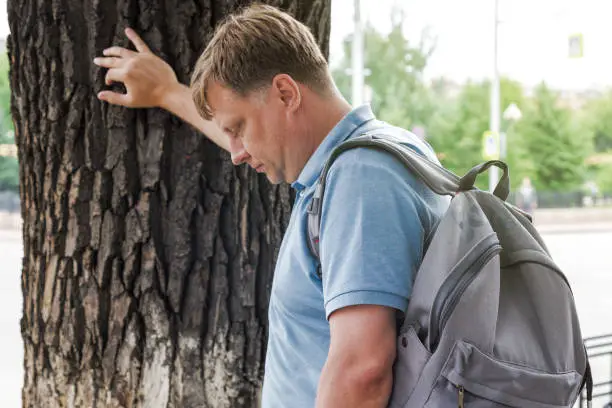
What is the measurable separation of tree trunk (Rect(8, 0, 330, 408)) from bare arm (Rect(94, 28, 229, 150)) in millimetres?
34

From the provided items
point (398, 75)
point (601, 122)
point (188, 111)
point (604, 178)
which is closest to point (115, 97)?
point (188, 111)

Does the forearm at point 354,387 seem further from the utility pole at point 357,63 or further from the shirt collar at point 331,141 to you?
the utility pole at point 357,63

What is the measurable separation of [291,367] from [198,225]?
71 cm

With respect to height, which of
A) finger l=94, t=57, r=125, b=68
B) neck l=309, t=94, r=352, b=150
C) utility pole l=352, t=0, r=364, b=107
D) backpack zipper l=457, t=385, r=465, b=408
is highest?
utility pole l=352, t=0, r=364, b=107

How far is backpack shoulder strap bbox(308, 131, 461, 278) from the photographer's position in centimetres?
111

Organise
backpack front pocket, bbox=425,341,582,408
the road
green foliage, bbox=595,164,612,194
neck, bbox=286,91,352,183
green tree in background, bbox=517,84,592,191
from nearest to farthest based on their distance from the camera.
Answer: backpack front pocket, bbox=425,341,582,408
neck, bbox=286,91,352,183
the road
green tree in background, bbox=517,84,592,191
green foliage, bbox=595,164,612,194

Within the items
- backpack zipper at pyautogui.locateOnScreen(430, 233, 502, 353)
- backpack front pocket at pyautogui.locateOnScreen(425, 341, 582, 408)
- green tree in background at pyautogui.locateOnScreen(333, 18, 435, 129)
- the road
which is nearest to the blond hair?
backpack zipper at pyautogui.locateOnScreen(430, 233, 502, 353)

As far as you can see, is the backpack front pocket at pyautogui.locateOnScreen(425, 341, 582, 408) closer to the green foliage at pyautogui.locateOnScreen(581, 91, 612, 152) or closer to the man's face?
the man's face

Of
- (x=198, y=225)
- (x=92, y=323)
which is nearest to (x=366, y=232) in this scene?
(x=198, y=225)

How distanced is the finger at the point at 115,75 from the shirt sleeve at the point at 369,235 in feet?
2.96

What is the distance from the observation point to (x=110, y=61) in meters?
1.84

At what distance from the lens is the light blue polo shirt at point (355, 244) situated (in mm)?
1055

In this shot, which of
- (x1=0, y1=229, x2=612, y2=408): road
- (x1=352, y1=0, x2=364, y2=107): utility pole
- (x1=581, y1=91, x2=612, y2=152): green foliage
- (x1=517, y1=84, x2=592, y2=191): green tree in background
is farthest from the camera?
(x1=581, y1=91, x2=612, y2=152): green foliage

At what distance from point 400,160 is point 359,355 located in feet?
0.92
